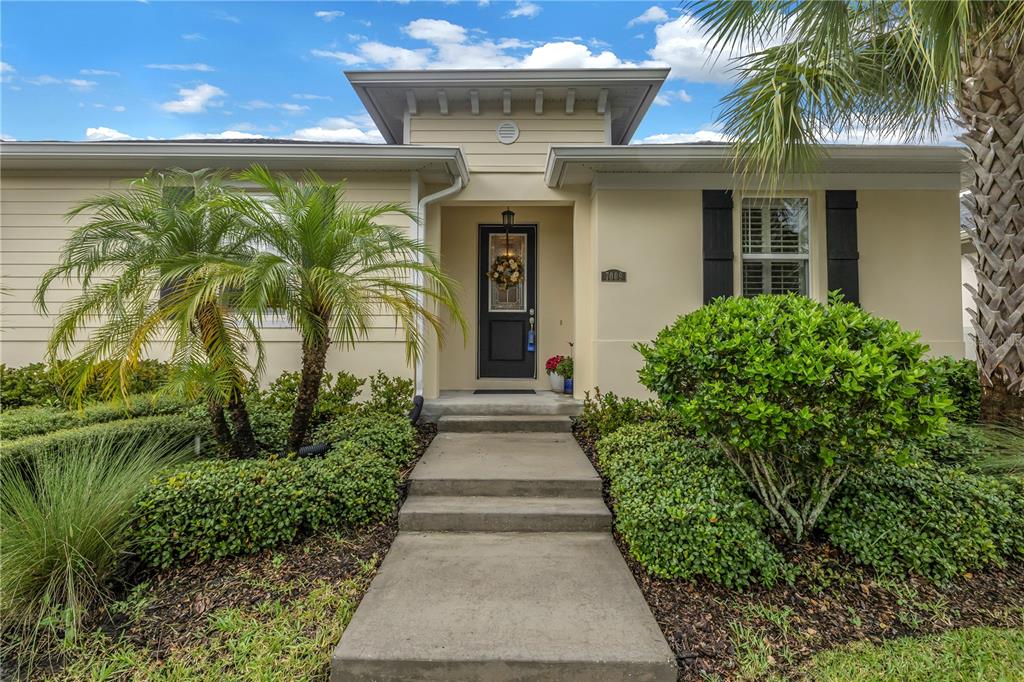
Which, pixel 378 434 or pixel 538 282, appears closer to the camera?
pixel 378 434

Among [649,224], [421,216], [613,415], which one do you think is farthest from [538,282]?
[613,415]

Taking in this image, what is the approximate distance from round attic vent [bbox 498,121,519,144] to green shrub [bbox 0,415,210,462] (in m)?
4.72

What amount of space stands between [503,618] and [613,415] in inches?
109

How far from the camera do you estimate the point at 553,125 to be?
6.30 meters

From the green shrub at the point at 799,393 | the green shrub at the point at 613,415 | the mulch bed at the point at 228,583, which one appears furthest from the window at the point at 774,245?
the mulch bed at the point at 228,583

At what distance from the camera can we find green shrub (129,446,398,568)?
2.97 metres

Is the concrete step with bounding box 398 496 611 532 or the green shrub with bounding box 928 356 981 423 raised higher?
the green shrub with bounding box 928 356 981 423

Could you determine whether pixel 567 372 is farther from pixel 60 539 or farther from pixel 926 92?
pixel 60 539

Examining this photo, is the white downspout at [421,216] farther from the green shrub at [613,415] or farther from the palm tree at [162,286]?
the palm tree at [162,286]

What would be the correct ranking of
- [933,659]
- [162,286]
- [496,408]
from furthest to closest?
1. [496,408]
2. [162,286]
3. [933,659]

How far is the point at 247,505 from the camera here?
3.08 m

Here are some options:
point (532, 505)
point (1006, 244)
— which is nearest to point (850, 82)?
point (1006, 244)

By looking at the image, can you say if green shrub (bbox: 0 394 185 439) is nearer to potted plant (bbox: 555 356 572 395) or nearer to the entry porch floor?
the entry porch floor

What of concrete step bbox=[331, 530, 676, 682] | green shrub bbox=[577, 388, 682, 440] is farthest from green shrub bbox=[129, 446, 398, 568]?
green shrub bbox=[577, 388, 682, 440]
